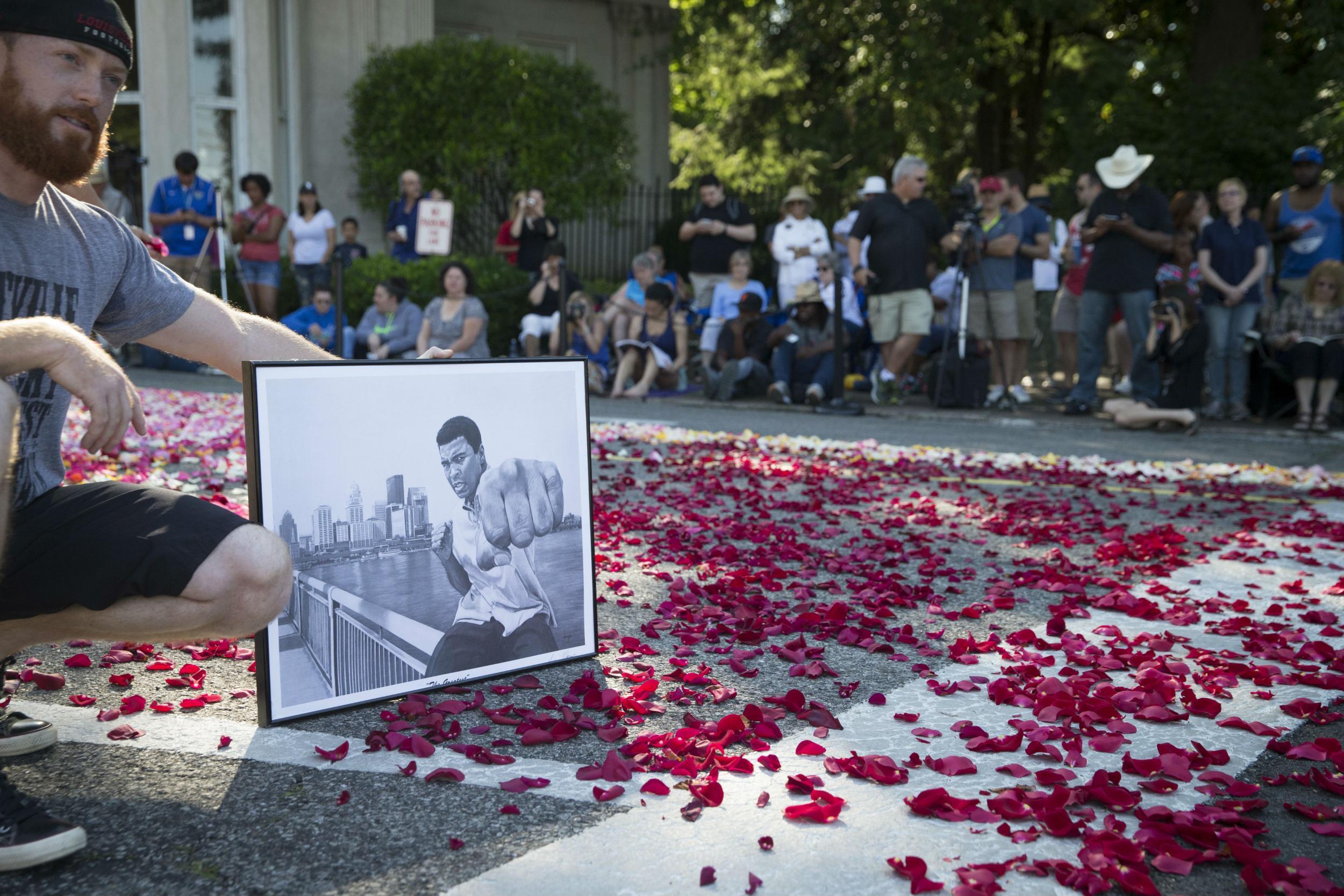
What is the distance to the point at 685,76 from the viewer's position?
31.1 meters

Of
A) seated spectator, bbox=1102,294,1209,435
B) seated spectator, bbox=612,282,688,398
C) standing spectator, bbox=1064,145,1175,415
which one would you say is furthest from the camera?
seated spectator, bbox=612,282,688,398

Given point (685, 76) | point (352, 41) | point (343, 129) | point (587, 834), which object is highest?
point (685, 76)

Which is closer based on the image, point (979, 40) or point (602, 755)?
point (602, 755)

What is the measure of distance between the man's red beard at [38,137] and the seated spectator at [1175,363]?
9450 mm

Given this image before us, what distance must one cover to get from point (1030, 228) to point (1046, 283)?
1177mm

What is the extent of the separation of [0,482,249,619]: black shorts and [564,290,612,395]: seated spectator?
11033mm

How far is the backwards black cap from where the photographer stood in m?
2.69

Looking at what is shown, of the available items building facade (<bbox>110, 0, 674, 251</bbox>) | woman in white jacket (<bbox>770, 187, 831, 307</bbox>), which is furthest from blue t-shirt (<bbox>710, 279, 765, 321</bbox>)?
building facade (<bbox>110, 0, 674, 251</bbox>)

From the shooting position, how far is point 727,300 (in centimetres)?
1342

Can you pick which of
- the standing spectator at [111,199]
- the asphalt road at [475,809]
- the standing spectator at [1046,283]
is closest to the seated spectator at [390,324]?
the standing spectator at [111,199]

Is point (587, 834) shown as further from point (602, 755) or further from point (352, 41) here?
point (352, 41)

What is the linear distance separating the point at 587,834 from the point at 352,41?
18459 millimetres

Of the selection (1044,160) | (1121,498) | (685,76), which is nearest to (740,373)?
(1121,498)

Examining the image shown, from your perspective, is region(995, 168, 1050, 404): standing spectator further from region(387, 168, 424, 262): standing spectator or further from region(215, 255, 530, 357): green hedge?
region(387, 168, 424, 262): standing spectator
